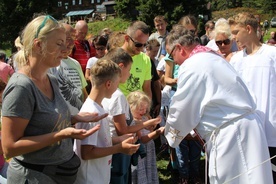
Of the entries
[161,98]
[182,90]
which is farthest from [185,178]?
[182,90]

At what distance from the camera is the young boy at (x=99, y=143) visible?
2.65 meters

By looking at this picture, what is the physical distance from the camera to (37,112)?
2.10 meters

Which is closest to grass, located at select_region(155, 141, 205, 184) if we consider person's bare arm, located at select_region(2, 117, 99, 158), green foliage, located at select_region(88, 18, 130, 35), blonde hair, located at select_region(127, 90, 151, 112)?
blonde hair, located at select_region(127, 90, 151, 112)

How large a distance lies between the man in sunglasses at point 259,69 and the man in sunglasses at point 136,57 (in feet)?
4.12

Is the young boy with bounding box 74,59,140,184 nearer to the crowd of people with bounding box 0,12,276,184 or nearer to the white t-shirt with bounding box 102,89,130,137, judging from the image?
the crowd of people with bounding box 0,12,276,184

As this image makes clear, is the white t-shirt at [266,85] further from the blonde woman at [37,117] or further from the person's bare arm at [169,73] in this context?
the blonde woman at [37,117]

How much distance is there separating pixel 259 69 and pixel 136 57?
1.69 m

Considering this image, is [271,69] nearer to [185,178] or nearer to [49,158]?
[185,178]

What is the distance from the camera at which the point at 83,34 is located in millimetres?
5566

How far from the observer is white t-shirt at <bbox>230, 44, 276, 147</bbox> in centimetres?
342

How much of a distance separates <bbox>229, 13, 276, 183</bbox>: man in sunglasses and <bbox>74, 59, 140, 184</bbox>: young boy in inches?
59.0

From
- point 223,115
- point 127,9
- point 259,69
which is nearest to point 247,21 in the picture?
point 259,69

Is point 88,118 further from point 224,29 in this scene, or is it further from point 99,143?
point 224,29

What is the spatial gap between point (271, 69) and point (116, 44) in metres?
2.05
